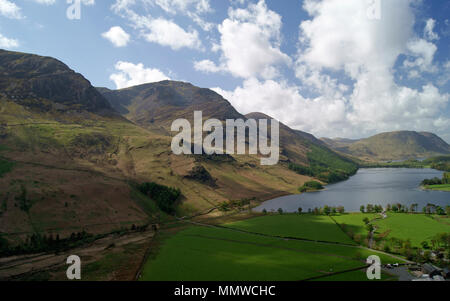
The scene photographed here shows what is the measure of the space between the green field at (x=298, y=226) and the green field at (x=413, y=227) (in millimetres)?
18332

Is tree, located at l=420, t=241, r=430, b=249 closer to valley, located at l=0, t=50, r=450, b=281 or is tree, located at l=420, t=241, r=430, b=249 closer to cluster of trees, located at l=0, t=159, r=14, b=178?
valley, located at l=0, t=50, r=450, b=281

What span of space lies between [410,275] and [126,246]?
85.9 meters

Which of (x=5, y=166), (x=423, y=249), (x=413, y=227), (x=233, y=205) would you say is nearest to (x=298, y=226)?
(x=413, y=227)

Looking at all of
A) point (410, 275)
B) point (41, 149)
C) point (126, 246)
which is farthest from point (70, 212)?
point (410, 275)

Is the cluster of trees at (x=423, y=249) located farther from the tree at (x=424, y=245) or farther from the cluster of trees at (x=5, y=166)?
the cluster of trees at (x=5, y=166)

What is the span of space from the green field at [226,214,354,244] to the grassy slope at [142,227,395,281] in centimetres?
→ 1118

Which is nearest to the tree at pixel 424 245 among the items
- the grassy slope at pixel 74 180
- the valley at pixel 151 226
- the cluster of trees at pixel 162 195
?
the valley at pixel 151 226

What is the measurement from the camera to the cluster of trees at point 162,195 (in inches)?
5517

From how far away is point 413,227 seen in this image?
337 feet

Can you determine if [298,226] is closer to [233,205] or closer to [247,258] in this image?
[247,258]

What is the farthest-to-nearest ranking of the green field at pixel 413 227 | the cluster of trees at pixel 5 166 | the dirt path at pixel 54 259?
the cluster of trees at pixel 5 166 → the green field at pixel 413 227 → the dirt path at pixel 54 259

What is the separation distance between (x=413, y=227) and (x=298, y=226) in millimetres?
45998

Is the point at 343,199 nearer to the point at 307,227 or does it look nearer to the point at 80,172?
the point at 307,227

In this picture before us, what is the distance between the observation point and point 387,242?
8494 cm
